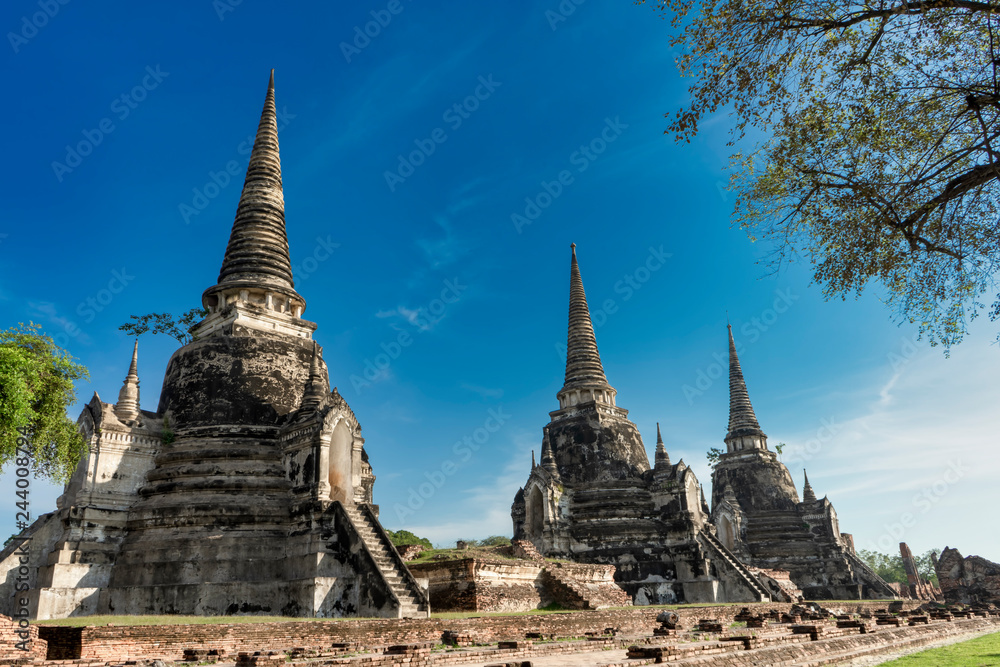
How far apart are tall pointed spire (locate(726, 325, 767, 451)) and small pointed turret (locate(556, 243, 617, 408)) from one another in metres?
14.9

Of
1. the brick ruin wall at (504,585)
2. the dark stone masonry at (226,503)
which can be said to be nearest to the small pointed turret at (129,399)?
the dark stone masonry at (226,503)

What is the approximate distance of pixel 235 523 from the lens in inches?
806

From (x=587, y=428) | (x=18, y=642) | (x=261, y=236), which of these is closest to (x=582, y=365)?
(x=587, y=428)

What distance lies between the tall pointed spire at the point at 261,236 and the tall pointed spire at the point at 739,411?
107ft

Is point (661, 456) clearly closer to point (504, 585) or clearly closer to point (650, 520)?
point (650, 520)

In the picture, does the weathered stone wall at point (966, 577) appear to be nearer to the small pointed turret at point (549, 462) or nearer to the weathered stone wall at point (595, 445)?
the weathered stone wall at point (595, 445)

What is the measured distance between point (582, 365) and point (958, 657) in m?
25.0

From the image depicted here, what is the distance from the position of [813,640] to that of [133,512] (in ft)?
58.8

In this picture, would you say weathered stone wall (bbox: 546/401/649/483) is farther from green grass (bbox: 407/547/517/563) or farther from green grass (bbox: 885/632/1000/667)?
green grass (bbox: 885/632/1000/667)

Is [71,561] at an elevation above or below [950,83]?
below

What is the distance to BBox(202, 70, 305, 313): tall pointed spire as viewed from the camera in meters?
26.7

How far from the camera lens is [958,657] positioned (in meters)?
14.6

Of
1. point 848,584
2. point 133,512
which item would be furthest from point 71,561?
point 848,584

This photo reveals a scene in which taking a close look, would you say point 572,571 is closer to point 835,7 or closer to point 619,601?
point 619,601
